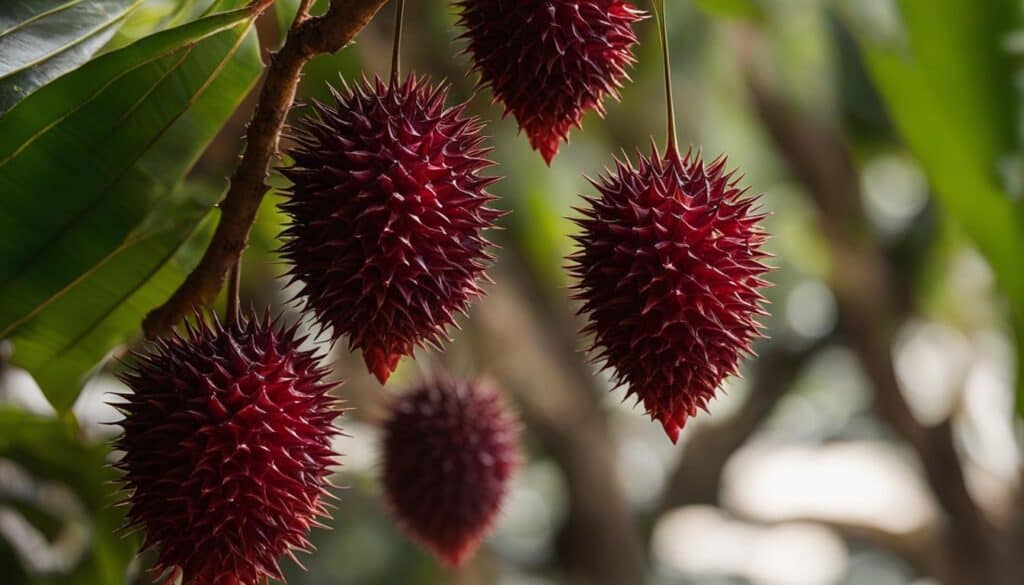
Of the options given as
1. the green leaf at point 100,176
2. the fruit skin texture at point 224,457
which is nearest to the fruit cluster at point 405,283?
the fruit skin texture at point 224,457

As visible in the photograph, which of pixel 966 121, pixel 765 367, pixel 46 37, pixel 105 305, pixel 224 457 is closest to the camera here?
pixel 224 457

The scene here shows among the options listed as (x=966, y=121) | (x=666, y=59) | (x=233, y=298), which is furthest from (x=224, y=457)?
(x=966, y=121)

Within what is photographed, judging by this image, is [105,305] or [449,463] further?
[449,463]

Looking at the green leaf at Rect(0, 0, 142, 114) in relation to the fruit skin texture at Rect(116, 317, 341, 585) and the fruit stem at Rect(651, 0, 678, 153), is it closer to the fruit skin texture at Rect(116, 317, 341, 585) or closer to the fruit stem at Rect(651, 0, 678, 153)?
the fruit skin texture at Rect(116, 317, 341, 585)

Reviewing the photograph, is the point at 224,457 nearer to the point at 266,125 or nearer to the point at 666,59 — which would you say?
the point at 266,125

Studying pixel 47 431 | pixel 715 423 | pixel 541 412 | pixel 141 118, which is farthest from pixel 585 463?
pixel 141 118

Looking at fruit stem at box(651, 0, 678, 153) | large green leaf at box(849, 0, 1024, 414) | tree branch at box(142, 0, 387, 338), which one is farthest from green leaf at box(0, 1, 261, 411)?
large green leaf at box(849, 0, 1024, 414)
